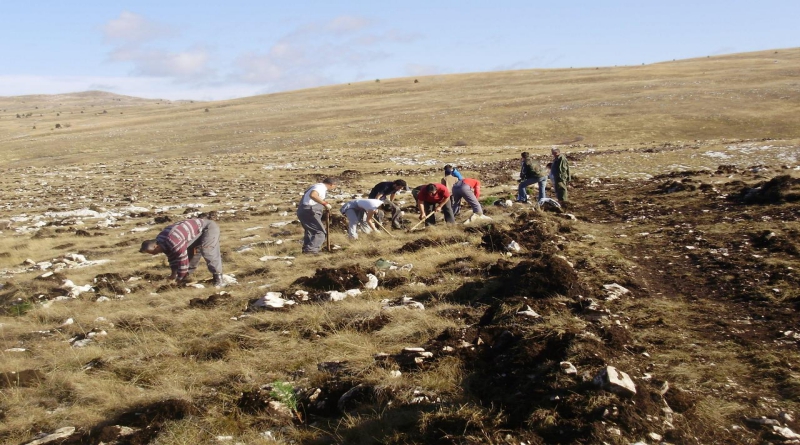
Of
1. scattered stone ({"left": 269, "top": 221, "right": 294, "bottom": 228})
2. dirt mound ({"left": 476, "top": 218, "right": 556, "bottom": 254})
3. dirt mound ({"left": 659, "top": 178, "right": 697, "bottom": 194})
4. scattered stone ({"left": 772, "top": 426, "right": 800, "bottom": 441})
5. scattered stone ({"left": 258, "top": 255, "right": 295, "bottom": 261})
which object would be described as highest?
scattered stone ({"left": 772, "top": 426, "right": 800, "bottom": 441})

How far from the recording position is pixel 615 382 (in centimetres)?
379

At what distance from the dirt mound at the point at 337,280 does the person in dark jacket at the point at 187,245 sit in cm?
157

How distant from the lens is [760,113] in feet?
123

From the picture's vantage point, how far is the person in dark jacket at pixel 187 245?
26.7 ft

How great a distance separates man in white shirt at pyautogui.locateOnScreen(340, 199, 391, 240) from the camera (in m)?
11.3

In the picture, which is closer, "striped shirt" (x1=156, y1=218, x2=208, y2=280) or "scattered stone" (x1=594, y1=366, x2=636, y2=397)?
"scattered stone" (x1=594, y1=366, x2=636, y2=397)

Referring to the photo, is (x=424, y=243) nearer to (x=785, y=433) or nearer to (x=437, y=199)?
(x=437, y=199)

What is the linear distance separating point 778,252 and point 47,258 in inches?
528

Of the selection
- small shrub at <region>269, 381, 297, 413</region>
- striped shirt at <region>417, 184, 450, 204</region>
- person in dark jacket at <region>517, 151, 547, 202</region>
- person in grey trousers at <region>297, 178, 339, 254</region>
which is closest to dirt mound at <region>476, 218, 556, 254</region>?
striped shirt at <region>417, 184, 450, 204</region>

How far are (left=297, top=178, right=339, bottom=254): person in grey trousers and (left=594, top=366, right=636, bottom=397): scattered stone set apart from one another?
6826 mm

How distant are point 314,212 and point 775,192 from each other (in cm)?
898

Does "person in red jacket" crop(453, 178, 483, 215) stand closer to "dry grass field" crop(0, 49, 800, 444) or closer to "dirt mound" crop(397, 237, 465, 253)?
"dry grass field" crop(0, 49, 800, 444)

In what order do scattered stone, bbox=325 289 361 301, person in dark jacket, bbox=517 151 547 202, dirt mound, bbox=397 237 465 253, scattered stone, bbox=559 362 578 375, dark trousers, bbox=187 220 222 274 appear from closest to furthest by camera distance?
scattered stone, bbox=559 362 578 375 → scattered stone, bbox=325 289 361 301 → dark trousers, bbox=187 220 222 274 → dirt mound, bbox=397 237 465 253 → person in dark jacket, bbox=517 151 547 202

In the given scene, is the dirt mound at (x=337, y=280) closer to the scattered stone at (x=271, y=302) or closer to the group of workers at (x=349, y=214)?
the scattered stone at (x=271, y=302)
